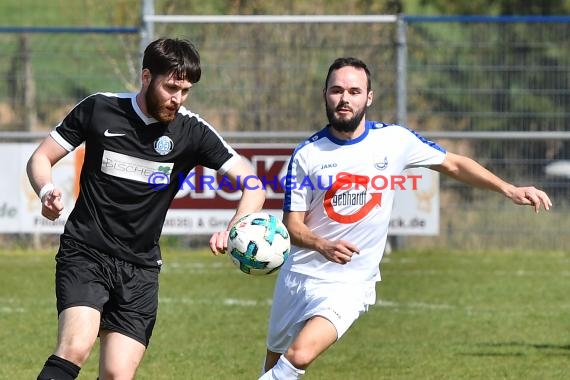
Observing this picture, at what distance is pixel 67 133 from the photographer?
6309 millimetres

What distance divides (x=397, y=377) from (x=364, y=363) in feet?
1.94

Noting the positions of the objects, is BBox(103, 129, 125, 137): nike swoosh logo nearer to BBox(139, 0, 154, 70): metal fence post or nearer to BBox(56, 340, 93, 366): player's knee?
BBox(56, 340, 93, 366): player's knee

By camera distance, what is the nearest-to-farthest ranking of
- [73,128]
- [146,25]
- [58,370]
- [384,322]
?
[58,370], [73,128], [384,322], [146,25]

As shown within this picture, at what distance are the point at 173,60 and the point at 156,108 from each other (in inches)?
11.4

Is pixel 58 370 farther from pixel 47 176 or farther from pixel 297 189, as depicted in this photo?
pixel 297 189

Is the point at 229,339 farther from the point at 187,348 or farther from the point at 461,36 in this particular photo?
the point at 461,36

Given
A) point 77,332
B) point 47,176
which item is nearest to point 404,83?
point 47,176

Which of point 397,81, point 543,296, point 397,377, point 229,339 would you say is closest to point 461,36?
point 397,81

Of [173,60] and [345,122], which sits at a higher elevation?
[173,60]

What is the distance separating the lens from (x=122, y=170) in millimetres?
6273

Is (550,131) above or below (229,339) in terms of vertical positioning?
above

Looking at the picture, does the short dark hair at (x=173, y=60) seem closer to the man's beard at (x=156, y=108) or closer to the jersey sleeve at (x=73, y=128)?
the man's beard at (x=156, y=108)

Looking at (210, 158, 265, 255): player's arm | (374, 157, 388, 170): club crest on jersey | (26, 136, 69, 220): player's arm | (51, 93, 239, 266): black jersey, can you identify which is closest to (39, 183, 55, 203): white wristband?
(26, 136, 69, 220): player's arm

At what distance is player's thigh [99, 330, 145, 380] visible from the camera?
20.0 ft
